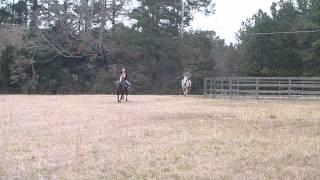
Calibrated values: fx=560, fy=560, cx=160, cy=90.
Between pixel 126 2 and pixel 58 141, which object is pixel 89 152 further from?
pixel 126 2

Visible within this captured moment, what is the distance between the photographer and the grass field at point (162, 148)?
8332mm

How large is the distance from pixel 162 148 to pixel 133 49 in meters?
44.0

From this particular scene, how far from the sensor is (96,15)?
180ft

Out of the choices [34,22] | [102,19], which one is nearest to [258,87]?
[102,19]

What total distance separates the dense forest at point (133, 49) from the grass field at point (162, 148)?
37271mm

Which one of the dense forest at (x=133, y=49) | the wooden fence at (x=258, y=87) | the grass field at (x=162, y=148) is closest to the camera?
the grass field at (x=162, y=148)

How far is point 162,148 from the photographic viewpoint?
10.4 meters

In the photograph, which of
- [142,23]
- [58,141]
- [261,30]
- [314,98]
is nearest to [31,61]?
[142,23]

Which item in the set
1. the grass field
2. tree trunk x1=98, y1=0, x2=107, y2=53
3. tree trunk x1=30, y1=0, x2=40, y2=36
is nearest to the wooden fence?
the grass field

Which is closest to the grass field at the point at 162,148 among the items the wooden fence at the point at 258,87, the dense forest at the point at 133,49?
the wooden fence at the point at 258,87

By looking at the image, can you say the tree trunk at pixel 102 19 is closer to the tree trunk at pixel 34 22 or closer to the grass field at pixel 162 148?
the tree trunk at pixel 34 22

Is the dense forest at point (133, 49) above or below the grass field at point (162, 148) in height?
above

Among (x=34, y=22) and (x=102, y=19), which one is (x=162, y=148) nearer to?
(x=102, y=19)

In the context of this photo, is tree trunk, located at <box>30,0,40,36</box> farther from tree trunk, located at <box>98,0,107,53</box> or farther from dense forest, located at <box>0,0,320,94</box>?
tree trunk, located at <box>98,0,107,53</box>
